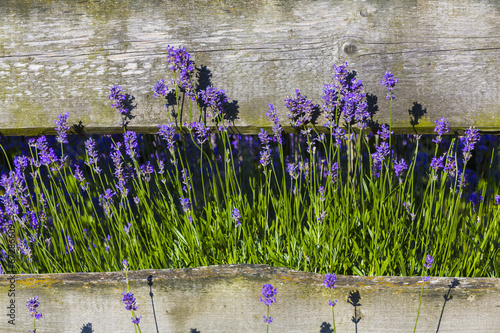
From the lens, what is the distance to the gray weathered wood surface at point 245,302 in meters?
1.75

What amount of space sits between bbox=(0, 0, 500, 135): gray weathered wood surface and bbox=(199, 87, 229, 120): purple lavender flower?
2.1 inches

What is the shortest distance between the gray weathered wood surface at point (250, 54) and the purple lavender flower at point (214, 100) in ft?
0.18

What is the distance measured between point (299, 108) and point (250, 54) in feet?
1.02

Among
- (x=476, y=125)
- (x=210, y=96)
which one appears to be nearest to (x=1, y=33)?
(x=210, y=96)

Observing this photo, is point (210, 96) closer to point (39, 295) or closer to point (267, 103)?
point (267, 103)

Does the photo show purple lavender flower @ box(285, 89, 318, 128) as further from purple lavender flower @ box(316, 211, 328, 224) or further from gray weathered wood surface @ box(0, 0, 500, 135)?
purple lavender flower @ box(316, 211, 328, 224)

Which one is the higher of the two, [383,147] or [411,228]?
[383,147]

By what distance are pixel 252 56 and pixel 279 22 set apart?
175 millimetres

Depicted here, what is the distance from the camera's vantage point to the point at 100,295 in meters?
1.87

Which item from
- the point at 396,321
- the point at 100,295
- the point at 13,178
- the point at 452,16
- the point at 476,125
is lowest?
the point at 396,321

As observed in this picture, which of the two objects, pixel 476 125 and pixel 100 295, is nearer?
pixel 476 125

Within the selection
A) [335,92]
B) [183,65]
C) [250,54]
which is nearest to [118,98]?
[183,65]

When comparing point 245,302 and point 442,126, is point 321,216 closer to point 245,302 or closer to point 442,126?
point 245,302

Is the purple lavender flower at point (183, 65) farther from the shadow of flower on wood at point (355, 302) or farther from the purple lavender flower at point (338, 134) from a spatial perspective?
the shadow of flower on wood at point (355, 302)
